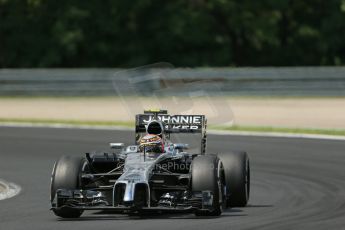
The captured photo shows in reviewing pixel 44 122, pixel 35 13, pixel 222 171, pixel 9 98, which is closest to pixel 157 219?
pixel 222 171

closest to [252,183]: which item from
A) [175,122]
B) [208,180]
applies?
[175,122]

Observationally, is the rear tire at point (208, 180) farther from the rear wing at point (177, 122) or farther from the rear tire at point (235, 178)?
the rear wing at point (177, 122)

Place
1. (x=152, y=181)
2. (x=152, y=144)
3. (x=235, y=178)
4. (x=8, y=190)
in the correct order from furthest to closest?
(x=8, y=190), (x=235, y=178), (x=152, y=144), (x=152, y=181)

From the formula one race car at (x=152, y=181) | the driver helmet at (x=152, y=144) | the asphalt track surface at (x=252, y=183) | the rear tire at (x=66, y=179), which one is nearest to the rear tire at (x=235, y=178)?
the formula one race car at (x=152, y=181)

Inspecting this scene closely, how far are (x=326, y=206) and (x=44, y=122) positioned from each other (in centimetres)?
1777

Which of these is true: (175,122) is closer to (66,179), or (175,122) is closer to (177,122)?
(177,122)

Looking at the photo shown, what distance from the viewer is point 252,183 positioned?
16.3 meters

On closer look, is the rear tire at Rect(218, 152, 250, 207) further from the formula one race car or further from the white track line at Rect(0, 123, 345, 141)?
the white track line at Rect(0, 123, 345, 141)

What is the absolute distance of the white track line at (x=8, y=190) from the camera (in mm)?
14891

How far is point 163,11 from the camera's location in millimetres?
49688

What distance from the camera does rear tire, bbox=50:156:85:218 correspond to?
1202 centimetres

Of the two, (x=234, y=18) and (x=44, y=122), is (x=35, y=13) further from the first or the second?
(x=44, y=122)

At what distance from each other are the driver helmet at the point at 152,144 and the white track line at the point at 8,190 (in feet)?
8.90

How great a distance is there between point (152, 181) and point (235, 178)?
1.49 m
